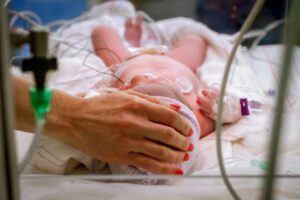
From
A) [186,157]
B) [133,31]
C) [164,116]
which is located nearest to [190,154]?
[186,157]

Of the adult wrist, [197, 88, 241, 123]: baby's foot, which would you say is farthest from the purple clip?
the adult wrist

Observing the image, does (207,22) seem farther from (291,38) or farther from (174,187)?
(291,38)

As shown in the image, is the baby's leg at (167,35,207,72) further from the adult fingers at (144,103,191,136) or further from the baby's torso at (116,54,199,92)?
the adult fingers at (144,103,191,136)

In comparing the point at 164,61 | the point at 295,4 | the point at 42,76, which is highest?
the point at 295,4

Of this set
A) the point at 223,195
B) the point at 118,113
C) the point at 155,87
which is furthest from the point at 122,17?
the point at 223,195

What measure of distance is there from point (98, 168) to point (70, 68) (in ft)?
1.91

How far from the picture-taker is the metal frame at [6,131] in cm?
43

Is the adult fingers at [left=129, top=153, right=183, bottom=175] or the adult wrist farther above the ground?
the adult wrist

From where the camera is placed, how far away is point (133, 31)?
5.83 feet

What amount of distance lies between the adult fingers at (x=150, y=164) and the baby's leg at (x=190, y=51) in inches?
30.7

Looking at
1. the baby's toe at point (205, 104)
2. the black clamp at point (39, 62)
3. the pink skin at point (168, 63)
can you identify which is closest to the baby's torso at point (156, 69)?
the pink skin at point (168, 63)

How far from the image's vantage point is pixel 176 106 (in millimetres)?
823

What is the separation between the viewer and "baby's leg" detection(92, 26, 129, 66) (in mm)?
1433

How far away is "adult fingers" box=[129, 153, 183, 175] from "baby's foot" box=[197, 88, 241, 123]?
29cm
